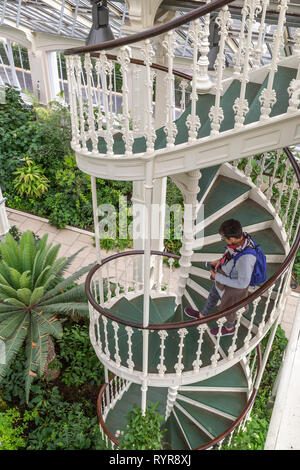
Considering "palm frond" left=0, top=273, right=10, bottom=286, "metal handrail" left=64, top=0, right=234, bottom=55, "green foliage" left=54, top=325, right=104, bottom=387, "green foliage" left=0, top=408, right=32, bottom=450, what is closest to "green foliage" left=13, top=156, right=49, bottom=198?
"palm frond" left=0, top=273, right=10, bottom=286

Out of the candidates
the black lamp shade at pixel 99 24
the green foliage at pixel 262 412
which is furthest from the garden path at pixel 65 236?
the black lamp shade at pixel 99 24

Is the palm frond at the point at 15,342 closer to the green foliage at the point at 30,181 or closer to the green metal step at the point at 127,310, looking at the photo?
the green metal step at the point at 127,310

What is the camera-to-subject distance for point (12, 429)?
4.42 m

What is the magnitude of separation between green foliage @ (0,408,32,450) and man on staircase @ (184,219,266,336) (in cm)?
276

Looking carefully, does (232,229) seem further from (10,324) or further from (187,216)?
(10,324)

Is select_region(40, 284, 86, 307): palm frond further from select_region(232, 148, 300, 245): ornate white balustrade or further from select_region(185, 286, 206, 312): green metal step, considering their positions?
select_region(232, 148, 300, 245): ornate white balustrade

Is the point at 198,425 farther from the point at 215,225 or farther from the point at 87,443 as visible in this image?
the point at 215,225

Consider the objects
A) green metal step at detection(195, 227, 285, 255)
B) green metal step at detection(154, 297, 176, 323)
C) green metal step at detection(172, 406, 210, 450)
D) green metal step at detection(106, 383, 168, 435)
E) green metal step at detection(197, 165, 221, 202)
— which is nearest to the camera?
green metal step at detection(195, 227, 285, 255)

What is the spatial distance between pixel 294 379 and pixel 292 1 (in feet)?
10.5

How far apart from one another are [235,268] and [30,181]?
217 inches

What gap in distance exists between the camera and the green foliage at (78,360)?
4914mm

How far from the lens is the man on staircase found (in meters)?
2.79

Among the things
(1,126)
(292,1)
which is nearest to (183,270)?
(292,1)

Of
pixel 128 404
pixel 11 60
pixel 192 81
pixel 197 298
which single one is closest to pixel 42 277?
pixel 128 404
